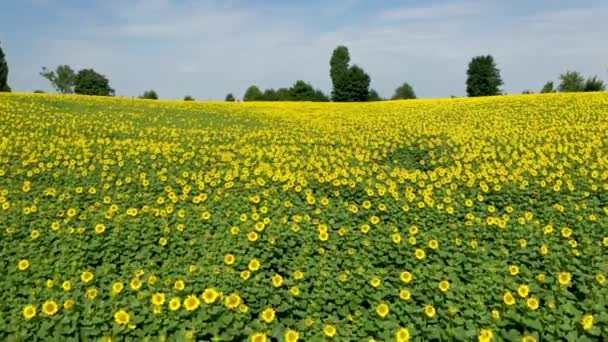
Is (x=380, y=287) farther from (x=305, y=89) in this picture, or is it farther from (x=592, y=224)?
(x=305, y=89)

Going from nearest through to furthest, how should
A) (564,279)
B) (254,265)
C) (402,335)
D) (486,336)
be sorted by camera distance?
(486,336) → (402,335) → (564,279) → (254,265)

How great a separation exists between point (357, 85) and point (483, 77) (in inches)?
580

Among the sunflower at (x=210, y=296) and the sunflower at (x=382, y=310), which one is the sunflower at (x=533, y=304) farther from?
the sunflower at (x=210, y=296)

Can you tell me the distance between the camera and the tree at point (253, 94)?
216ft

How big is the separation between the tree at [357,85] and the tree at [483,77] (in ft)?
40.2

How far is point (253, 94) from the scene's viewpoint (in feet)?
230

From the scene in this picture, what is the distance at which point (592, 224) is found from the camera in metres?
6.11

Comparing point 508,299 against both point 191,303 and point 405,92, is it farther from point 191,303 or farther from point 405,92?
point 405,92

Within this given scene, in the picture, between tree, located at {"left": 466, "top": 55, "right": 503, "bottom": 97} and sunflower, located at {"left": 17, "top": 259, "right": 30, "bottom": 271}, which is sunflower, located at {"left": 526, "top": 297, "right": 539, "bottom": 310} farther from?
tree, located at {"left": 466, "top": 55, "right": 503, "bottom": 97}

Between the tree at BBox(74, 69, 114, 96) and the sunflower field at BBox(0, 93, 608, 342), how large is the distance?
47.5 m

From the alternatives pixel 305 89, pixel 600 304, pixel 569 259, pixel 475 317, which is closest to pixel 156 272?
pixel 475 317

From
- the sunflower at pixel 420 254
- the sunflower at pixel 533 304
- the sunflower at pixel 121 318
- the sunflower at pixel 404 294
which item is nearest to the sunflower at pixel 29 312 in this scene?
the sunflower at pixel 121 318

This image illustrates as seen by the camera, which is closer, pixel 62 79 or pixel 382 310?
pixel 382 310

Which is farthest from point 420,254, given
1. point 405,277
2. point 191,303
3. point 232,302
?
point 191,303
